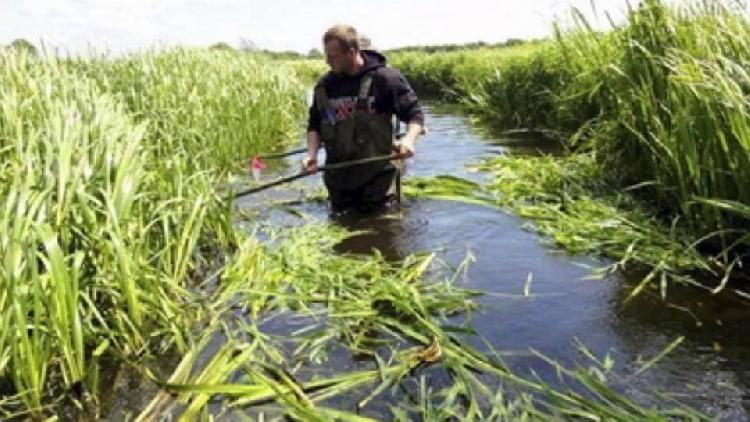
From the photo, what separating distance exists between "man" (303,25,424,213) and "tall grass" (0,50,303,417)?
3.85ft

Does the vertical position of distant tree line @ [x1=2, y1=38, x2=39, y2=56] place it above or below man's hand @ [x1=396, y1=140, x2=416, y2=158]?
above

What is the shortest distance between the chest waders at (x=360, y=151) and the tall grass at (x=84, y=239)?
3.84ft

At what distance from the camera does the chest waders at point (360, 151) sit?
19.3 ft

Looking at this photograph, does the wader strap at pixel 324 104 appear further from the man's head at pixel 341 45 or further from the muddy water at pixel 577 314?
the muddy water at pixel 577 314

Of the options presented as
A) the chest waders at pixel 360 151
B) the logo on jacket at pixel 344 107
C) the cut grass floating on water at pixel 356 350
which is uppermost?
the logo on jacket at pixel 344 107

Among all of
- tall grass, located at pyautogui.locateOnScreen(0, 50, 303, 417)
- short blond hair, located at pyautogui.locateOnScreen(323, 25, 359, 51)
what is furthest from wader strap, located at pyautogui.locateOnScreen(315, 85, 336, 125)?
tall grass, located at pyautogui.locateOnScreen(0, 50, 303, 417)

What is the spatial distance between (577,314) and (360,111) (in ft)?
8.55

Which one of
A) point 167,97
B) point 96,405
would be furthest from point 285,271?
point 167,97

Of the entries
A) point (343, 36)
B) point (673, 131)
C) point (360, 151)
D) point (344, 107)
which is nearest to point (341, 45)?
point (343, 36)

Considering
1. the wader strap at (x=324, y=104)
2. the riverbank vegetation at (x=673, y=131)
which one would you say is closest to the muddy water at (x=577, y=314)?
the riverbank vegetation at (x=673, y=131)

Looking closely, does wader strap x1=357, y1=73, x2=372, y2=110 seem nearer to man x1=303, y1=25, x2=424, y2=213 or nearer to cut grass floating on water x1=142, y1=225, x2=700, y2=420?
man x1=303, y1=25, x2=424, y2=213

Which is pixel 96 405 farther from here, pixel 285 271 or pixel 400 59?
pixel 400 59

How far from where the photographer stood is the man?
5738 mm

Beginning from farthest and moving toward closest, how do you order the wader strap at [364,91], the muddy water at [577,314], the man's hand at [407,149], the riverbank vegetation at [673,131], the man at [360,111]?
1. the wader strap at [364,91]
2. the man at [360,111]
3. the man's hand at [407,149]
4. the riverbank vegetation at [673,131]
5. the muddy water at [577,314]
